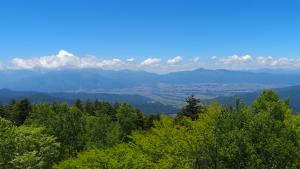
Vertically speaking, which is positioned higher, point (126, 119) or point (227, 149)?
point (227, 149)

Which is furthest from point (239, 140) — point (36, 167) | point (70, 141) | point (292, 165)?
point (70, 141)

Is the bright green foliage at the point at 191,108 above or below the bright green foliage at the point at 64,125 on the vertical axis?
above

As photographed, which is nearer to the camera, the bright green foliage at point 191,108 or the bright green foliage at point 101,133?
the bright green foliage at point 101,133

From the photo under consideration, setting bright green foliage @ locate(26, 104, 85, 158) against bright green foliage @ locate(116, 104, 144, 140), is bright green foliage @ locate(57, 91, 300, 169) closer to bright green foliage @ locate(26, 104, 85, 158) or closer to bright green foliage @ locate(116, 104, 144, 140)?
bright green foliage @ locate(26, 104, 85, 158)

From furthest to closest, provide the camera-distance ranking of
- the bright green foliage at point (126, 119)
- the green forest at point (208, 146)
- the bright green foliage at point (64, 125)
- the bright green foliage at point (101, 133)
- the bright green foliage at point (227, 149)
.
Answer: the bright green foliage at point (126, 119) → the bright green foliage at point (64, 125) → the bright green foliage at point (101, 133) → the green forest at point (208, 146) → the bright green foliage at point (227, 149)

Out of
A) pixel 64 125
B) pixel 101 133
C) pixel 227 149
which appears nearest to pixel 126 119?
pixel 64 125

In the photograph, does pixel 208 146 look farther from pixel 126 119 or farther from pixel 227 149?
pixel 126 119

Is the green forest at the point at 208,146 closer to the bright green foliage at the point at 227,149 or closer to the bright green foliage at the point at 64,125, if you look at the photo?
the bright green foliage at the point at 227,149

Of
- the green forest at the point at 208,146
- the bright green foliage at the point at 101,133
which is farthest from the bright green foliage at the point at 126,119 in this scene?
the green forest at the point at 208,146

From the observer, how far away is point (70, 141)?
93.2m

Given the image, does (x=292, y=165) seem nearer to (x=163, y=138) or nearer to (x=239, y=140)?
(x=239, y=140)

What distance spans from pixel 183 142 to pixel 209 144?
3919mm

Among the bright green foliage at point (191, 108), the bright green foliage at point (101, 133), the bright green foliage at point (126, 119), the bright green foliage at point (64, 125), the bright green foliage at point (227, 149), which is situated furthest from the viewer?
the bright green foliage at point (126, 119)

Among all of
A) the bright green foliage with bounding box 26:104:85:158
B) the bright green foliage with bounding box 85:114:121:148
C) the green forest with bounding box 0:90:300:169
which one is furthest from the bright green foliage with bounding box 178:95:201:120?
the green forest with bounding box 0:90:300:169
